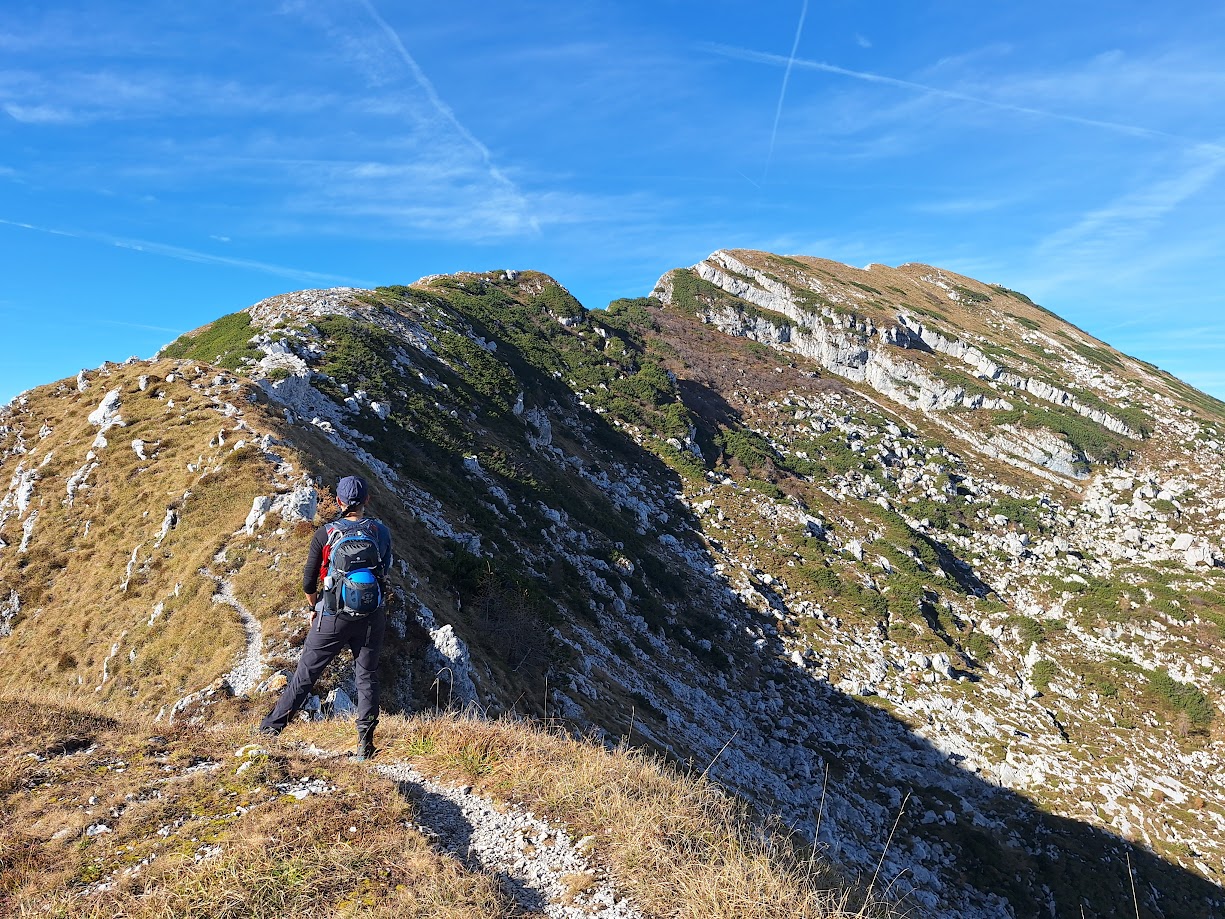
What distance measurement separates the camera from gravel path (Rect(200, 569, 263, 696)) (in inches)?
418

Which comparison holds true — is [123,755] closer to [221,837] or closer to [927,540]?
[221,837]

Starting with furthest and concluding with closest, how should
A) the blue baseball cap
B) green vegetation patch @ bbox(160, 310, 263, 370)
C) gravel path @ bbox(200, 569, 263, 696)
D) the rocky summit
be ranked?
green vegetation patch @ bbox(160, 310, 263, 370) → the rocky summit → gravel path @ bbox(200, 569, 263, 696) → the blue baseball cap

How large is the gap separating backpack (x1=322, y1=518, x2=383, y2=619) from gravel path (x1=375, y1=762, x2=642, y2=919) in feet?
6.94

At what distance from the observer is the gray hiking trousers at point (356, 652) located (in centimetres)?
729

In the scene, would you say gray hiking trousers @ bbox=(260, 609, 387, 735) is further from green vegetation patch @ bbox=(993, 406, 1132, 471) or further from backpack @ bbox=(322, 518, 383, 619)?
green vegetation patch @ bbox=(993, 406, 1132, 471)

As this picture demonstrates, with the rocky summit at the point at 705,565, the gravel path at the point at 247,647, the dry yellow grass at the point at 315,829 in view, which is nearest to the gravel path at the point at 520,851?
the dry yellow grass at the point at 315,829

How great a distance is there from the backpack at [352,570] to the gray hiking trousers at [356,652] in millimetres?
187

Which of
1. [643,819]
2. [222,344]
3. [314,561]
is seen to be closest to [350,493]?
[314,561]

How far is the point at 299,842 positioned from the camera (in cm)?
515

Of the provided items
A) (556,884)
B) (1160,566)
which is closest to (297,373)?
(556,884)

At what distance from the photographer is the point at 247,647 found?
11344 millimetres

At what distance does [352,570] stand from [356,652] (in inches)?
45.9

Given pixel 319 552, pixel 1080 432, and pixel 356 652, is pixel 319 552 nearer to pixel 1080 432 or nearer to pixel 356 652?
pixel 356 652

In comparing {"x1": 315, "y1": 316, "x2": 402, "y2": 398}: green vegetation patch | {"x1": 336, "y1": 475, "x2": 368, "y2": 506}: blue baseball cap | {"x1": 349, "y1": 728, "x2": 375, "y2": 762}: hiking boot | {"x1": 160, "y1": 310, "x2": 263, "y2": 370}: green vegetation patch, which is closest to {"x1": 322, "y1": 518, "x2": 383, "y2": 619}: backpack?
{"x1": 336, "y1": 475, "x2": 368, "y2": 506}: blue baseball cap
